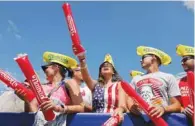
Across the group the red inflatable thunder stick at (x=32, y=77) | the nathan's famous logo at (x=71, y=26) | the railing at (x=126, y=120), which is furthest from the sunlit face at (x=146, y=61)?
the red inflatable thunder stick at (x=32, y=77)

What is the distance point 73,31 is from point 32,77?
71cm

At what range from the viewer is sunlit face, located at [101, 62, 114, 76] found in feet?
15.5

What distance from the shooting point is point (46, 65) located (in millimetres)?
4648

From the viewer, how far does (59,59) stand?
4613 millimetres

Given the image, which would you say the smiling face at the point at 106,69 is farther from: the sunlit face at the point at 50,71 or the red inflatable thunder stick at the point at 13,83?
the red inflatable thunder stick at the point at 13,83

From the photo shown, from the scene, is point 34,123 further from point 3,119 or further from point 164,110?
point 164,110

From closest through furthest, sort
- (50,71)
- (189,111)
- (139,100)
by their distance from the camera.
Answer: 1. (139,100)
2. (189,111)
3. (50,71)

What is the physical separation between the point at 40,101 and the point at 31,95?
526mm

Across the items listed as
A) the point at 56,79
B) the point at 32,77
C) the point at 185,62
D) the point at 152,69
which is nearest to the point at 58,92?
the point at 56,79

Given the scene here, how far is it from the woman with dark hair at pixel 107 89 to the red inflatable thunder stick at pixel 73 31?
123mm

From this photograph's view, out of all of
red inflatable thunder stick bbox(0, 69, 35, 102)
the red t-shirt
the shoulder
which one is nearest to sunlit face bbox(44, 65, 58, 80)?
red inflatable thunder stick bbox(0, 69, 35, 102)

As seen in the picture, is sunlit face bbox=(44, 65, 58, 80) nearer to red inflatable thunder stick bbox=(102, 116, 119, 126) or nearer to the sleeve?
red inflatable thunder stick bbox=(102, 116, 119, 126)

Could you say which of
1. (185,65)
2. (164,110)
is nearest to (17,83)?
(164,110)

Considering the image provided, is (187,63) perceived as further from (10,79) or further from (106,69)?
(10,79)
